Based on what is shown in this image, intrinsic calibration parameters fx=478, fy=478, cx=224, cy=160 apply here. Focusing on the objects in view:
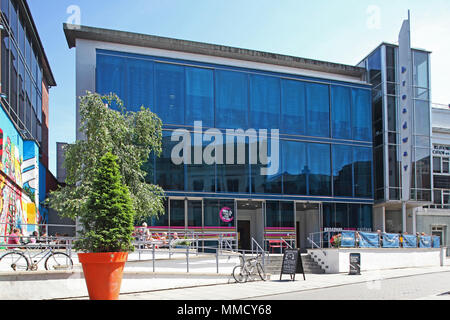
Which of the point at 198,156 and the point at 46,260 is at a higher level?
the point at 198,156

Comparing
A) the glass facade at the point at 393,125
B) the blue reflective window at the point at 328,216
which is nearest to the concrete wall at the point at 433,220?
the glass facade at the point at 393,125

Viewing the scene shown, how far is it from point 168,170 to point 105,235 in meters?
16.4

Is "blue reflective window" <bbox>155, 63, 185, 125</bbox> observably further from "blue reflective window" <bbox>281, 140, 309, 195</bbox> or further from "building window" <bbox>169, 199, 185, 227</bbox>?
"blue reflective window" <bbox>281, 140, 309, 195</bbox>

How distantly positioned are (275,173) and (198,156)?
517 centimetres

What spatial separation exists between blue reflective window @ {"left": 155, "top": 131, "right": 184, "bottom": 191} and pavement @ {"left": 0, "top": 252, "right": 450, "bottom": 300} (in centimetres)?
761

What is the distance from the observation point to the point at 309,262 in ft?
78.5

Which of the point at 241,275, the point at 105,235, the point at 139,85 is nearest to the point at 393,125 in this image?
the point at 139,85

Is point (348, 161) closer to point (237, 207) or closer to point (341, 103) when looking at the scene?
point (341, 103)

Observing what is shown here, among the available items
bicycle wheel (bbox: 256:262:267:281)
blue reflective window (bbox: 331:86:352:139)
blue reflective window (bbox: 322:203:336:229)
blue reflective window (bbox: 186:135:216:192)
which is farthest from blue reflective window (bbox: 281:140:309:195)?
bicycle wheel (bbox: 256:262:267:281)

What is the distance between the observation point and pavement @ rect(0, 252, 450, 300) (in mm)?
11953

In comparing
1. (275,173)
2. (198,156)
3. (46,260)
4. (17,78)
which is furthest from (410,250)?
(17,78)

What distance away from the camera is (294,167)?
30.5 metres

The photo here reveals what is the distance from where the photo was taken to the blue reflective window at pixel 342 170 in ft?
104
